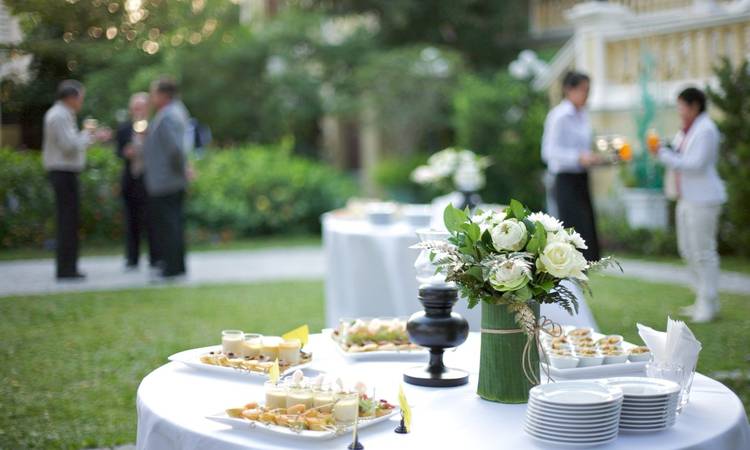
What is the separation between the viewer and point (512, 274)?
2600 mm

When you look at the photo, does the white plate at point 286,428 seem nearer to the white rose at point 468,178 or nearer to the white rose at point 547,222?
the white rose at point 547,222

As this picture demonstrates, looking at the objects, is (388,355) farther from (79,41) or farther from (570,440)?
(79,41)

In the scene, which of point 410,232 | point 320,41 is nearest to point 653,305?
point 410,232

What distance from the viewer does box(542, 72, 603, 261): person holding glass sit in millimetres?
7723

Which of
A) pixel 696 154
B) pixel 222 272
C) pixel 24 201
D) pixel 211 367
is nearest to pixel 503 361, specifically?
pixel 211 367

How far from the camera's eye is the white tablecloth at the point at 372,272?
21.4 ft

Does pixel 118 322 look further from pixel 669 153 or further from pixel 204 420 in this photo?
pixel 204 420

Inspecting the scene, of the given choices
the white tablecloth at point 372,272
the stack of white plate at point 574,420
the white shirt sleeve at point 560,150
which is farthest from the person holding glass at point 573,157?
the stack of white plate at point 574,420

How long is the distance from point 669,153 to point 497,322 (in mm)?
5130

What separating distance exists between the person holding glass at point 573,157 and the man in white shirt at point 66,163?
4.00 metres

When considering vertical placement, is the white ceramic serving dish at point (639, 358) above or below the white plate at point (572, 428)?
below

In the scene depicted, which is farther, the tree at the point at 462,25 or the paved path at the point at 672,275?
the tree at the point at 462,25

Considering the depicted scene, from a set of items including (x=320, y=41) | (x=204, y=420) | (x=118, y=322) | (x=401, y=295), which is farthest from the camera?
(x=320, y=41)

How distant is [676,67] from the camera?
44.0 feet
